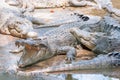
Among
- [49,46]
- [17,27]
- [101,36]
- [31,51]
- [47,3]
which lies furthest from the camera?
[47,3]

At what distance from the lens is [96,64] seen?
17.1 ft

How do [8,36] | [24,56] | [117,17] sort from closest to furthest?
[24,56]
[8,36]
[117,17]

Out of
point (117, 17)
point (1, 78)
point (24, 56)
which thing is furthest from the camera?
point (117, 17)

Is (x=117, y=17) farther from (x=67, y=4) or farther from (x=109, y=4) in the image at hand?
(x=67, y=4)

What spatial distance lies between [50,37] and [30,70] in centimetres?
93

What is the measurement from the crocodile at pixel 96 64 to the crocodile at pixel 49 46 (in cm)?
32

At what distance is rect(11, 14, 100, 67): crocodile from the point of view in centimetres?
511

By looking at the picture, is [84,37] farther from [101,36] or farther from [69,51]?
[69,51]

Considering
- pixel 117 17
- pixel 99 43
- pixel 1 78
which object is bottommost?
pixel 1 78

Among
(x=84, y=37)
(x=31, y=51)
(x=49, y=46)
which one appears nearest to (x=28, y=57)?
(x=31, y=51)

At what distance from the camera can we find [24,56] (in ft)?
16.9

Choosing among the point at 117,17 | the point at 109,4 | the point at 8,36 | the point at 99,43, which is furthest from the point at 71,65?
the point at 109,4

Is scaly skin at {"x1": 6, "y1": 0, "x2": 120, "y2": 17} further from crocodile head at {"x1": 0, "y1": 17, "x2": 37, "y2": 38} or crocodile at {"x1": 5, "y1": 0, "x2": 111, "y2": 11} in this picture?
crocodile head at {"x1": 0, "y1": 17, "x2": 37, "y2": 38}

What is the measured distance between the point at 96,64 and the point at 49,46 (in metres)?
0.80
